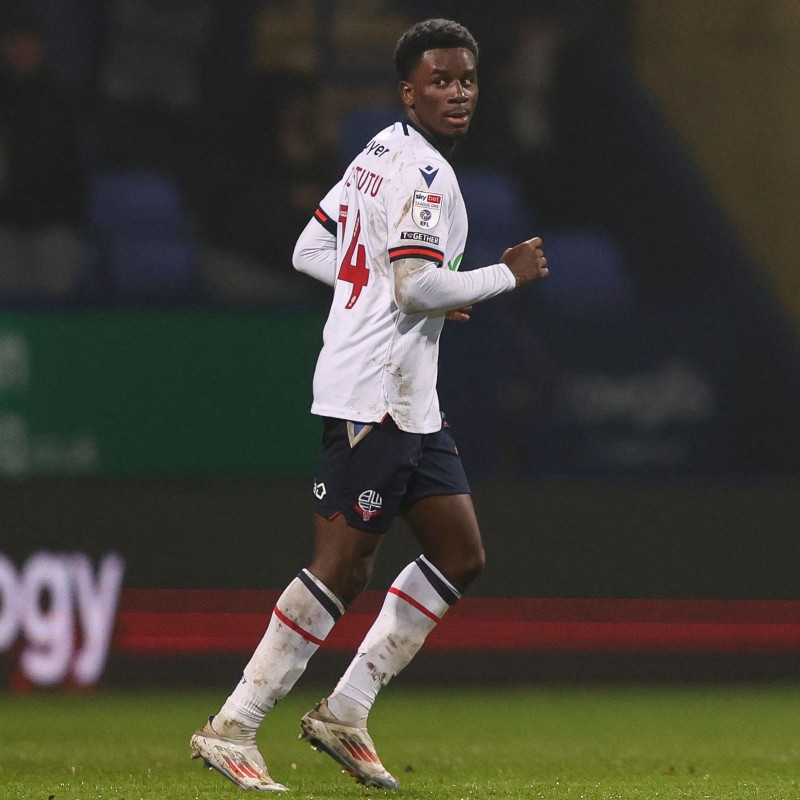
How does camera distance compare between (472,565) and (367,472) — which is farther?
(472,565)

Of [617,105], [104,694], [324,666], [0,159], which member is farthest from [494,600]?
[0,159]

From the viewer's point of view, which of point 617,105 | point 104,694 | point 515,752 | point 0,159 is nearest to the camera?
point 515,752

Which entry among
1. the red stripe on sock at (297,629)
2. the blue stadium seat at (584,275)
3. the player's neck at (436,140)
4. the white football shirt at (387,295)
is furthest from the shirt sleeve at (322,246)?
the blue stadium seat at (584,275)

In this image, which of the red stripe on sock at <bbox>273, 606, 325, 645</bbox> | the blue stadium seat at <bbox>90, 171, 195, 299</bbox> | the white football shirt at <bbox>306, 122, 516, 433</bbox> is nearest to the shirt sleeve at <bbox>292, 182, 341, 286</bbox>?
the white football shirt at <bbox>306, 122, 516, 433</bbox>

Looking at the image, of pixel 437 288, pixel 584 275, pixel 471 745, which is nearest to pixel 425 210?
pixel 437 288

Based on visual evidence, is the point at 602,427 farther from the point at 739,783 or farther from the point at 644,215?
the point at 739,783

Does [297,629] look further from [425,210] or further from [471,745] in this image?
[471,745]

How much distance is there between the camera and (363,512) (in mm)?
4414

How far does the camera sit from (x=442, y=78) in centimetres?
450

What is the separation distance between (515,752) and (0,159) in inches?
146

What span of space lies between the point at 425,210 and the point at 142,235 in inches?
144

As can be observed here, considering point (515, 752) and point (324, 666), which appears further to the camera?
point (324, 666)

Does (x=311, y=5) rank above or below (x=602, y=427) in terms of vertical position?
above

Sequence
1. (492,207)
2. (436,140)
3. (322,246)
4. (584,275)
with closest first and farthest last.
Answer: (436,140) < (322,246) < (584,275) < (492,207)
